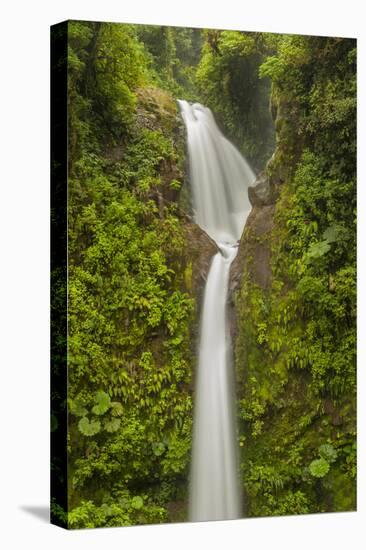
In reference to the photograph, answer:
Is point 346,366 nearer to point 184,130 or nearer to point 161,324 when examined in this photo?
point 161,324

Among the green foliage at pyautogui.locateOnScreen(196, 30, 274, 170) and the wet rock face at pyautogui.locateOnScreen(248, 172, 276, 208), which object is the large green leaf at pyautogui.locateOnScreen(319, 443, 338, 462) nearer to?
the wet rock face at pyautogui.locateOnScreen(248, 172, 276, 208)

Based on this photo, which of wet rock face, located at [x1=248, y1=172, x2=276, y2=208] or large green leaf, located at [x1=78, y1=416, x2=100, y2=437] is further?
wet rock face, located at [x1=248, y1=172, x2=276, y2=208]

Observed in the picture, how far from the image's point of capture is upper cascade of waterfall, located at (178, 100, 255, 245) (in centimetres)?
1166

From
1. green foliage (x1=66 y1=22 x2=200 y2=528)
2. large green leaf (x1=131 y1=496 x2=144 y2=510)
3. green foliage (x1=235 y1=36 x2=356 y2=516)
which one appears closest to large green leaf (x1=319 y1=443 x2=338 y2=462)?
green foliage (x1=235 y1=36 x2=356 y2=516)

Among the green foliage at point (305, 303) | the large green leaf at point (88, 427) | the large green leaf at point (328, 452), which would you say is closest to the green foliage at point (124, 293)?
the large green leaf at point (88, 427)

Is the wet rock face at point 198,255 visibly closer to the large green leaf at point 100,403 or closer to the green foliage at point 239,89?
the green foliage at point 239,89

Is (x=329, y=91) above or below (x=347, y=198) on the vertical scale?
above

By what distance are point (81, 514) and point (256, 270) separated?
3011 mm

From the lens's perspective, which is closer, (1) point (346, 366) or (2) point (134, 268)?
(2) point (134, 268)

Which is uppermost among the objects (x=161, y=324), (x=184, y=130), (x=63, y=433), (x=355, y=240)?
(x=184, y=130)

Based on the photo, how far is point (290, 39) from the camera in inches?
476

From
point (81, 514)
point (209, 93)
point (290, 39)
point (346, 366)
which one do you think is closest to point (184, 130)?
point (209, 93)

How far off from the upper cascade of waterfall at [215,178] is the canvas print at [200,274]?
0.02 metres

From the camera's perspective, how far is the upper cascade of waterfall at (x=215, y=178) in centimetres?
1166
